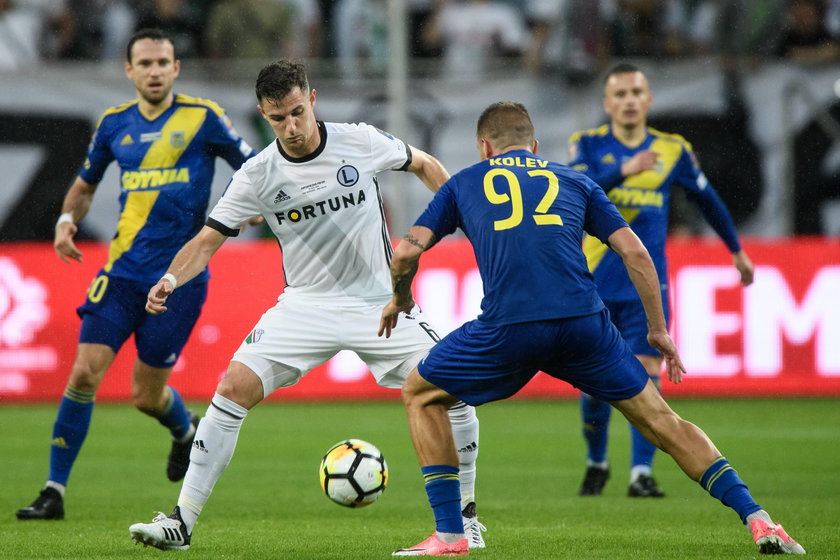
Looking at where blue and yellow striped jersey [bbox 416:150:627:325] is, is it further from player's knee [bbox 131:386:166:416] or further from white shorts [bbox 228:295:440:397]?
player's knee [bbox 131:386:166:416]

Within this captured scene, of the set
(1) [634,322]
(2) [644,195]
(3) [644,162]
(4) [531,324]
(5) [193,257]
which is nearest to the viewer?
(4) [531,324]

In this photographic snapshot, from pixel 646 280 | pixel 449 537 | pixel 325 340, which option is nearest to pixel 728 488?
pixel 646 280

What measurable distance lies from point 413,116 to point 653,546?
1014cm

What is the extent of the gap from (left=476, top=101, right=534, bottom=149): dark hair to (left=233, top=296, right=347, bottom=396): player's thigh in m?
1.37

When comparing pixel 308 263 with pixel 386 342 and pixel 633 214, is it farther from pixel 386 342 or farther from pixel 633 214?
pixel 633 214

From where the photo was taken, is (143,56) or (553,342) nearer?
(553,342)

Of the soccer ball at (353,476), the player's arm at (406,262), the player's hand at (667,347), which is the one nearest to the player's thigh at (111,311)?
the soccer ball at (353,476)

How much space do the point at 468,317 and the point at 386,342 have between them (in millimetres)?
7426

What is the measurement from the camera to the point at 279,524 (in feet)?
24.4

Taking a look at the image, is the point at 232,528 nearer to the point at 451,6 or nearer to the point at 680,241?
the point at 680,241

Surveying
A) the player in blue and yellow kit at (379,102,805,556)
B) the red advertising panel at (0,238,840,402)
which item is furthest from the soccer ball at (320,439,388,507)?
the red advertising panel at (0,238,840,402)

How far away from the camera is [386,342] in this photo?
6.81m

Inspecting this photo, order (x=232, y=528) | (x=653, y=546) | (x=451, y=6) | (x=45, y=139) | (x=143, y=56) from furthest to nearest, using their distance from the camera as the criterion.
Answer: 1. (x=451, y=6)
2. (x=45, y=139)
3. (x=143, y=56)
4. (x=232, y=528)
5. (x=653, y=546)

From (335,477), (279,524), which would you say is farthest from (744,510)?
(279,524)
